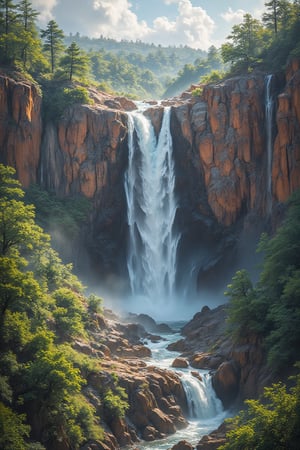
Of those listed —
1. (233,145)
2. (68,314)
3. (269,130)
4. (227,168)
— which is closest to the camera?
(68,314)

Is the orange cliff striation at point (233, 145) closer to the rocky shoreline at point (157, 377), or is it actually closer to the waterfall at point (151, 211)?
the waterfall at point (151, 211)

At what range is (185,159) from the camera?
2328 inches

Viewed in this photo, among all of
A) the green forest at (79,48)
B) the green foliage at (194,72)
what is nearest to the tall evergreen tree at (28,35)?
the green forest at (79,48)

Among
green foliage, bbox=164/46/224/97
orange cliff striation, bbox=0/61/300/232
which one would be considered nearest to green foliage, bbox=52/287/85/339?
orange cliff striation, bbox=0/61/300/232

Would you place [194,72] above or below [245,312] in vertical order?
above

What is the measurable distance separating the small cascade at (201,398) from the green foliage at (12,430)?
11.7 m

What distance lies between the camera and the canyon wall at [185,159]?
53.6 m

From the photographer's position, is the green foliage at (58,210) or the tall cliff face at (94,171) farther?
the tall cliff face at (94,171)

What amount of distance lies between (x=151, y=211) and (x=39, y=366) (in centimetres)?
3380

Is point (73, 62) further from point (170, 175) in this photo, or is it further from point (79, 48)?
point (170, 175)

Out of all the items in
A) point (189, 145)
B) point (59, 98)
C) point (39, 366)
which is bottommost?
point (39, 366)

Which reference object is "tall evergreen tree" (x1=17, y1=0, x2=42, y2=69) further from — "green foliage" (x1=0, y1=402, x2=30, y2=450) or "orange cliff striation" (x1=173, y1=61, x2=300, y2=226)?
"green foliage" (x1=0, y1=402, x2=30, y2=450)

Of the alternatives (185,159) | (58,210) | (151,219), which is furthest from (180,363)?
(185,159)

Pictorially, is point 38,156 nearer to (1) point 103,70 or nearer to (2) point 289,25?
(2) point 289,25
